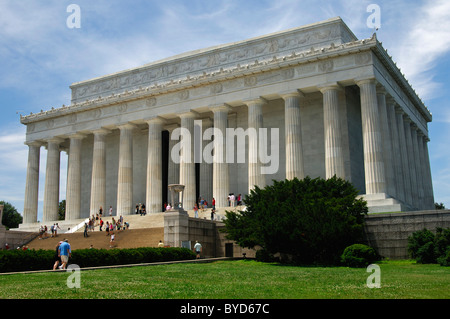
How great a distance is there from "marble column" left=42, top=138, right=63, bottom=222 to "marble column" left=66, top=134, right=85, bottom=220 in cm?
243

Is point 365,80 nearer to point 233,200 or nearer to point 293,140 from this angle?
point 293,140

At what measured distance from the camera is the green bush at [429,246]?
88.8 ft

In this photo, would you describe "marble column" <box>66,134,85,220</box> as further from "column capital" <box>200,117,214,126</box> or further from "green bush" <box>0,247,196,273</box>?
"green bush" <box>0,247,196,273</box>

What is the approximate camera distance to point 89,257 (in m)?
26.4

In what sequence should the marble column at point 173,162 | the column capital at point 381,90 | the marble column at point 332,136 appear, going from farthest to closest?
the marble column at point 173,162 → the column capital at point 381,90 → the marble column at point 332,136

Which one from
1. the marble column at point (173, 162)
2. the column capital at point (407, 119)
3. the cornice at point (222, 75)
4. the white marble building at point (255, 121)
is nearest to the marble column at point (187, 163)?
the white marble building at point (255, 121)

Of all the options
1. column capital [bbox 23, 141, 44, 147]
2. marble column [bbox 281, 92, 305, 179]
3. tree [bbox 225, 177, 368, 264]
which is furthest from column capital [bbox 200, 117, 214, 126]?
tree [bbox 225, 177, 368, 264]

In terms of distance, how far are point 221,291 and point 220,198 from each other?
120ft

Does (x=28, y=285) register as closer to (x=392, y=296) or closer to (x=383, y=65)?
(x=392, y=296)

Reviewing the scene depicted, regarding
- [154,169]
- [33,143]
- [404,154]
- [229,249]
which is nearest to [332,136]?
[404,154]

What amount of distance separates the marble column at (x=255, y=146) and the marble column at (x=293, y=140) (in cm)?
298

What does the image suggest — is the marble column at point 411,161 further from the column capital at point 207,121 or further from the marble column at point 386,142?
the column capital at point 207,121

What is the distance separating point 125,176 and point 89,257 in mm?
31134
